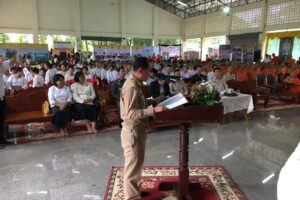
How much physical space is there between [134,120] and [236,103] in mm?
3969

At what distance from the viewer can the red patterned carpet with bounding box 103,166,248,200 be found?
2775 mm

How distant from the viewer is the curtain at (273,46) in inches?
583

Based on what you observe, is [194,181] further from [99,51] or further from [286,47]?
[286,47]

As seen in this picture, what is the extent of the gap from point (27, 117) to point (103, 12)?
17.3 m

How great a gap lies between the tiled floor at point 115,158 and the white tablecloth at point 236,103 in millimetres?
414

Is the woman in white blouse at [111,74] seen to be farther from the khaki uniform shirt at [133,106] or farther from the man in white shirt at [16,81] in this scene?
the khaki uniform shirt at [133,106]

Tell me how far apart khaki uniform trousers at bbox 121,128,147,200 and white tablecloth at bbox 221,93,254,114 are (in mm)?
3464

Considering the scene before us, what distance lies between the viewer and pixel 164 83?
17.5 ft

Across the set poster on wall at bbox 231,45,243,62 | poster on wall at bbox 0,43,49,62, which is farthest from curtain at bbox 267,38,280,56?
poster on wall at bbox 0,43,49,62

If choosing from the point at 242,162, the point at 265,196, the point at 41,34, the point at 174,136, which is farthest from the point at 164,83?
the point at 41,34

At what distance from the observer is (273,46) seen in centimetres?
1516

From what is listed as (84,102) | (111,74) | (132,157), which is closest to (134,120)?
(132,157)

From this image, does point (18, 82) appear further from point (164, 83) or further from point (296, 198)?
point (296, 198)

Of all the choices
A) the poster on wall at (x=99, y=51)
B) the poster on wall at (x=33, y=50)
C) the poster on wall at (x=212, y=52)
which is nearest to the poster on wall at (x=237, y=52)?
the poster on wall at (x=212, y=52)
